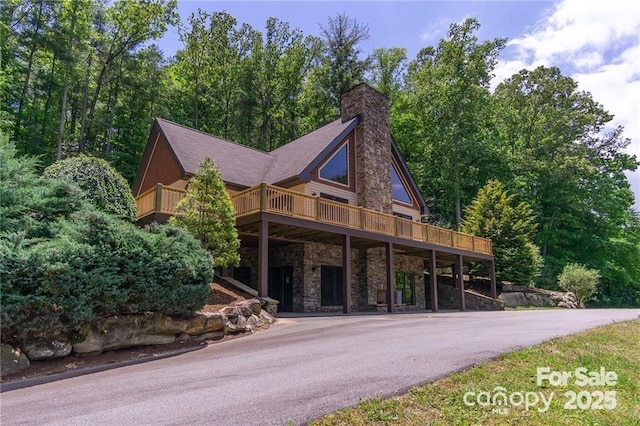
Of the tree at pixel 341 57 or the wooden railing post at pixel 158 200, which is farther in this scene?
the tree at pixel 341 57

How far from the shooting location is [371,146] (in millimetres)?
19500

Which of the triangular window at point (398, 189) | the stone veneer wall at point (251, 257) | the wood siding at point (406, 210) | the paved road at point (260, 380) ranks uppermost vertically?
the triangular window at point (398, 189)

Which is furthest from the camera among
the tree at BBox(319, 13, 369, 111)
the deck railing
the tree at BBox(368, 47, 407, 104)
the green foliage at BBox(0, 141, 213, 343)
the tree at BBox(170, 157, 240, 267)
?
the tree at BBox(368, 47, 407, 104)

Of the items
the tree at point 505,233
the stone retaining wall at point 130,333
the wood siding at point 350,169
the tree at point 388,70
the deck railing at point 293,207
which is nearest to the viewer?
the stone retaining wall at point 130,333

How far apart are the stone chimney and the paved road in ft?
35.3

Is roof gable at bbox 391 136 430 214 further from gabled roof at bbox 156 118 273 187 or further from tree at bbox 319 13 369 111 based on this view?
tree at bbox 319 13 369 111

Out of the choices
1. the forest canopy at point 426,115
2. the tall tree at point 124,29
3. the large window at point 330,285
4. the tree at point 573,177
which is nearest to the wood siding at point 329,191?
the large window at point 330,285

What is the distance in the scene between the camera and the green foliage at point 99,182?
10.7m

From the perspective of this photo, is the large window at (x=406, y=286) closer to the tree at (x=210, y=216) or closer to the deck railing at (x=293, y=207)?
the deck railing at (x=293, y=207)

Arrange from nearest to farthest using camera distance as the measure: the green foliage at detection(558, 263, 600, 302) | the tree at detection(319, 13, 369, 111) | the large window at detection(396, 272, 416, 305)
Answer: the large window at detection(396, 272, 416, 305) < the green foliage at detection(558, 263, 600, 302) < the tree at detection(319, 13, 369, 111)

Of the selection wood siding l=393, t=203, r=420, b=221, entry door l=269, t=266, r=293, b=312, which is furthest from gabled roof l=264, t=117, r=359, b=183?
wood siding l=393, t=203, r=420, b=221

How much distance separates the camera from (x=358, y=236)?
14961 mm

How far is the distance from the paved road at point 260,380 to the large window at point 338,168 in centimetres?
1009

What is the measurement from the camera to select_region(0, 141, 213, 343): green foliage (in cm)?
610
